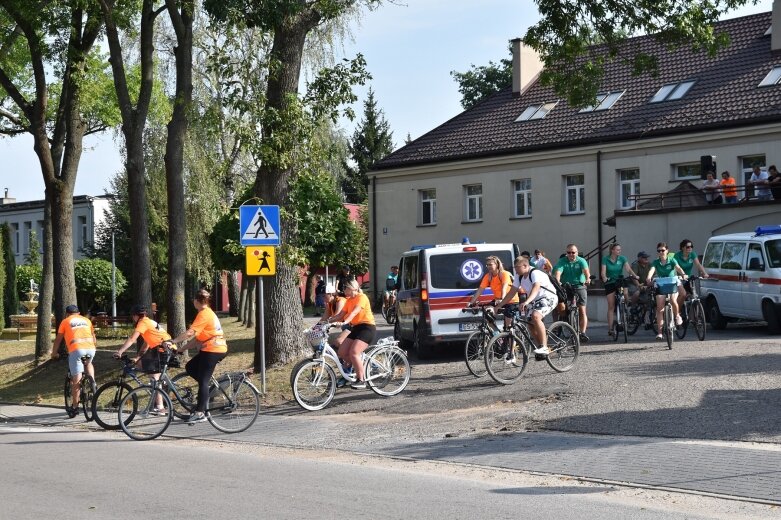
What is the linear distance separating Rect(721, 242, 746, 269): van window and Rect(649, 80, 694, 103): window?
15825mm

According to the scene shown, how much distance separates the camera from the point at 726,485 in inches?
349

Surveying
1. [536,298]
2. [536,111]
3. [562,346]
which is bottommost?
[562,346]

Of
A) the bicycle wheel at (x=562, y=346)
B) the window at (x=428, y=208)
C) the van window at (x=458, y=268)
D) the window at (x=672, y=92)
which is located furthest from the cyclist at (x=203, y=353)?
the window at (x=428, y=208)

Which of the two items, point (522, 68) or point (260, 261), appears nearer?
point (260, 261)

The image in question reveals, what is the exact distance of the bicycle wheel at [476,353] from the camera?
1605 centimetres

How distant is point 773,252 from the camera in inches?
824

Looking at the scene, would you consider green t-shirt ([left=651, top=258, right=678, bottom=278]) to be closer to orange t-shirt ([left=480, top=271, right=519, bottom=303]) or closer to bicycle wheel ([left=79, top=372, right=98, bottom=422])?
orange t-shirt ([left=480, top=271, right=519, bottom=303])

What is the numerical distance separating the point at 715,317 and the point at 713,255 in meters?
1.33

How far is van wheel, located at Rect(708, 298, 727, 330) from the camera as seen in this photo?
22453 mm

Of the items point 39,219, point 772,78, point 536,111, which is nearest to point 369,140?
point 39,219

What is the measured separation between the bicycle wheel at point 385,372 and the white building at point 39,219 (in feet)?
169

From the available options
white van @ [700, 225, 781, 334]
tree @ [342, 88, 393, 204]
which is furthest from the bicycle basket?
tree @ [342, 88, 393, 204]

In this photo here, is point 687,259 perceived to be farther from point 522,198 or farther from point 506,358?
point 522,198

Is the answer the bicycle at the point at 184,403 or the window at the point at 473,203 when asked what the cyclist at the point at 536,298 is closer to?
the bicycle at the point at 184,403
